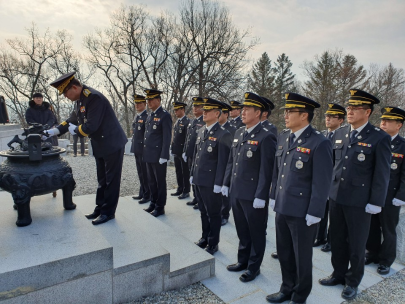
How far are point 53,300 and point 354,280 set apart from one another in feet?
10.5

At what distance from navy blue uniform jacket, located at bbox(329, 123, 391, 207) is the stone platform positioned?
1.83 metres

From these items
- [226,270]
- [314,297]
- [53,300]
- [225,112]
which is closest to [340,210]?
[314,297]

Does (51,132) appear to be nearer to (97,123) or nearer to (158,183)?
(97,123)

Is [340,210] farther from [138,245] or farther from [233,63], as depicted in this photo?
[233,63]

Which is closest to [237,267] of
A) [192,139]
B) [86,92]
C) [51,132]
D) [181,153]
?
[51,132]

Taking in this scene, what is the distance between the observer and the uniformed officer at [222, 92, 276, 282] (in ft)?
11.1

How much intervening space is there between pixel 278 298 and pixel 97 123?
3.16 m

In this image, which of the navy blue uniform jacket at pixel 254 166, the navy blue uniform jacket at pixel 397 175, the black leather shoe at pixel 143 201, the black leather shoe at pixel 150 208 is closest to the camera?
the navy blue uniform jacket at pixel 254 166

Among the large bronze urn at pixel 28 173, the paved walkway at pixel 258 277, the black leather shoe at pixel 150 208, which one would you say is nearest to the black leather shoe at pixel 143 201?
the black leather shoe at pixel 150 208

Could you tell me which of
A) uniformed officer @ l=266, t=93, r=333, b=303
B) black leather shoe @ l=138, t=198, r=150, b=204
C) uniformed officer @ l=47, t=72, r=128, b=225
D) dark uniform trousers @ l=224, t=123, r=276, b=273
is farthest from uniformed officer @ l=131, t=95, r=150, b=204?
uniformed officer @ l=266, t=93, r=333, b=303

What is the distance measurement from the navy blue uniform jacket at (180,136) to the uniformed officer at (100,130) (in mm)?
3048

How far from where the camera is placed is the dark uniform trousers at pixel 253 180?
11.0 feet

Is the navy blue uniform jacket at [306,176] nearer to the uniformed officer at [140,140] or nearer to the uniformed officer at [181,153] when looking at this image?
the uniformed officer at [140,140]

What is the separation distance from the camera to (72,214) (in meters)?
3.68
